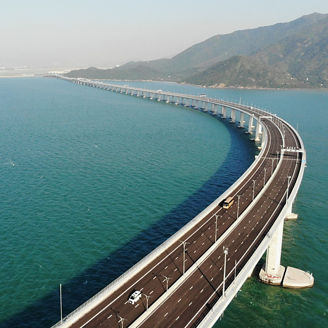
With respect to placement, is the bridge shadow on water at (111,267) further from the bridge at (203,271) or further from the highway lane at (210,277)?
the highway lane at (210,277)

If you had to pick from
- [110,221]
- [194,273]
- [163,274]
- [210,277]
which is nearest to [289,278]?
[210,277]

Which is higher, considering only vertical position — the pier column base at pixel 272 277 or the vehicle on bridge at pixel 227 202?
the vehicle on bridge at pixel 227 202

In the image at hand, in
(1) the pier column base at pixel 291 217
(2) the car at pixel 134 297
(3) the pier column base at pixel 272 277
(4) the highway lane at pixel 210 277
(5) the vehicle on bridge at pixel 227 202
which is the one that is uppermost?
(5) the vehicle on bridge at pixel 227 202

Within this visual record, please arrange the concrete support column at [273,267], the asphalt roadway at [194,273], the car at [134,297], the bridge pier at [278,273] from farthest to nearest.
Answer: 1. the concrete support column at [273,267]
2. the bridge pier at [278,273]
3. the car at [134,297]
4. the asphalt roadway at [194,273]

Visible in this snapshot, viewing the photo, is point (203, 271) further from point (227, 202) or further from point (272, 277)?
point (227, 202)

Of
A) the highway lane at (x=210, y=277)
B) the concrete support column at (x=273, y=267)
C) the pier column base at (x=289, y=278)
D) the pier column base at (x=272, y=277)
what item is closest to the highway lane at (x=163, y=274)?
the highway lane at (x=210, y=277)

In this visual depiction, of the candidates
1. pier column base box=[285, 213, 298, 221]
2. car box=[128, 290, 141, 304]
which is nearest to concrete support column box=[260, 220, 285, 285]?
pier column base box=[285, 213, 298, 221]

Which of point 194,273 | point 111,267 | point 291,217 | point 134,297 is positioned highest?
point 134,297

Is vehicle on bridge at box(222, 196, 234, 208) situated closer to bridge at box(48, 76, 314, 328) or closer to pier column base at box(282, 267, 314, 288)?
bridge at box(48, 76, 314, 328)

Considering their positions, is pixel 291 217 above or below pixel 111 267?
above
